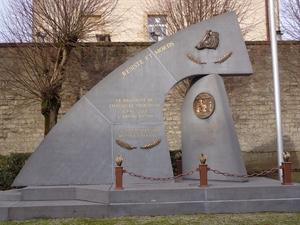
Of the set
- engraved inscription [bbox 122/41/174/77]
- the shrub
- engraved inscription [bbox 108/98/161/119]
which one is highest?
engraved inscription [bbox 122/41/174/77]

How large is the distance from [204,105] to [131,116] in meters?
1.89

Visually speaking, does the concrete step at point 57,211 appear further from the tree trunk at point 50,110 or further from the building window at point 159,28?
the building window at point 159,28

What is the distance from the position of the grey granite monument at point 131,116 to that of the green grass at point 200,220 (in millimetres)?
1487

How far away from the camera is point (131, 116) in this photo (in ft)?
28.7

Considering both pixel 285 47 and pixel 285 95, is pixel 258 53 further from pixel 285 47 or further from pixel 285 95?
pixel 285 95

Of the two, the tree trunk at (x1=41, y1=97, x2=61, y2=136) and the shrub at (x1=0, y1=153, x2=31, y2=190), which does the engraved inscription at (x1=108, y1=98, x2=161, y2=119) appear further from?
the tree trunk at (x1=41, y1=97, x2=61, y2=136)

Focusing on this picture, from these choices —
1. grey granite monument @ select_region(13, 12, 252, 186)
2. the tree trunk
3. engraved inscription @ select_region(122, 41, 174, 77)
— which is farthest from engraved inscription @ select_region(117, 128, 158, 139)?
the tree trunk

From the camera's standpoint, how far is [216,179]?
886 centimetres

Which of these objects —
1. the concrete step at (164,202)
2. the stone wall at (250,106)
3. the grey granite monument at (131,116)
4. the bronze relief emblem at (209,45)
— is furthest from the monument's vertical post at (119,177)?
the stone wall at (250,106)

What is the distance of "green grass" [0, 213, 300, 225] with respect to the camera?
659cm

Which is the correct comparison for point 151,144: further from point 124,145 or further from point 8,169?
point 8,169

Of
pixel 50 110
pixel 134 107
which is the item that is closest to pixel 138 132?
pixel 134 107

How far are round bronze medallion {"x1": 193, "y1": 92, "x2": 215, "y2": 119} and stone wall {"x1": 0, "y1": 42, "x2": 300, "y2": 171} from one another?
7.66m

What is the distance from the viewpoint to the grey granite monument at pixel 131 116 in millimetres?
8336
